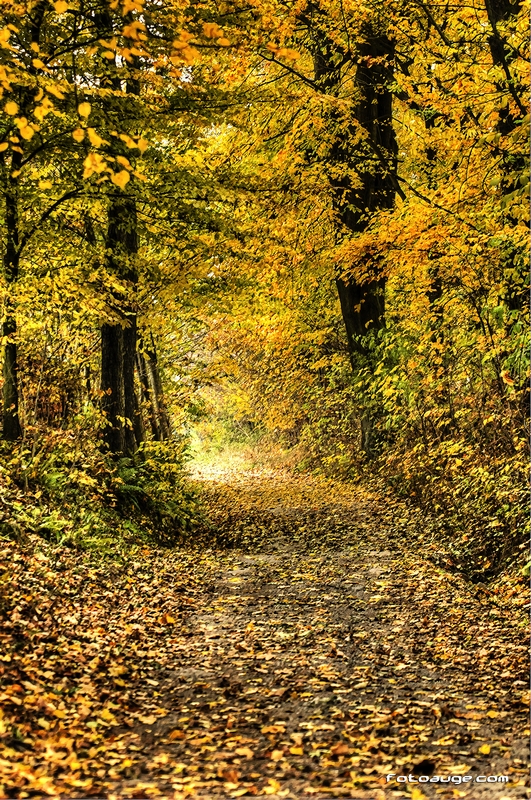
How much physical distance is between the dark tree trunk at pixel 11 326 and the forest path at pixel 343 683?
3458 millimetres

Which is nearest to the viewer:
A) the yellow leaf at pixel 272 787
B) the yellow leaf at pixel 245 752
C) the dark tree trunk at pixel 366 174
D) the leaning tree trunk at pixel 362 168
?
the yellow leaf at pixel 272 787

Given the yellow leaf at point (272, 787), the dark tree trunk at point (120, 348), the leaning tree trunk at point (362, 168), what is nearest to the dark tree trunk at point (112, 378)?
the dark tree trunk at point (120, 348)

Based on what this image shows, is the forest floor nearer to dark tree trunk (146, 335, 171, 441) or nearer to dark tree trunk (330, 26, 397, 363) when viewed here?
dark tree trunk (146, 335, 171, 441)

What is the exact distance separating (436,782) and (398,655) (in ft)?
8.03

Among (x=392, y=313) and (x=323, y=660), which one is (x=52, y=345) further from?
(x=392, y=313)

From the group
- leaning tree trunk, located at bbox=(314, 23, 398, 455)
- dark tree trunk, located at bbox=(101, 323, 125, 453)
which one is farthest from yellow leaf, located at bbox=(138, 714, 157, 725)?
leaning tree trunk, located at bbox=(314, 23, 398, 455)

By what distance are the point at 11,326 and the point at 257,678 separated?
5.68 meters

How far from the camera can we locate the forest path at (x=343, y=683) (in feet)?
14.3

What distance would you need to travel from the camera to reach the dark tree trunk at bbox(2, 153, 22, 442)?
9.27 meters

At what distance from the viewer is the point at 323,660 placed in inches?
260

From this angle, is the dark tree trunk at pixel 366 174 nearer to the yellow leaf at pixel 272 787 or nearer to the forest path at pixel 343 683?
the forest path at pixel 343 683

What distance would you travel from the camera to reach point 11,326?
31.1 ft

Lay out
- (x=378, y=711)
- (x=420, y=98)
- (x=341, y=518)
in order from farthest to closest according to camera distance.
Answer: (x=341, y=518) → (x=420, y=98) → (x=378, y=711)

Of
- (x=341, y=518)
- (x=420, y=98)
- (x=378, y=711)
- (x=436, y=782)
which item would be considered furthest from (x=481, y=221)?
(x=436, y=782)
